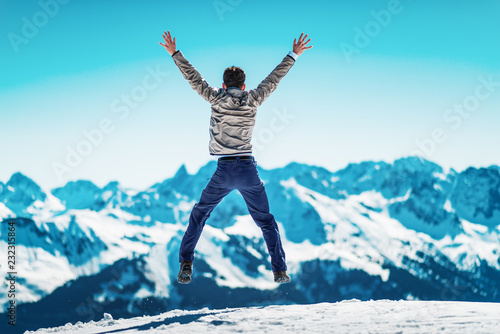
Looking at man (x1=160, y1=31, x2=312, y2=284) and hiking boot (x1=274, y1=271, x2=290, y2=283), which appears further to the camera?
hiking boot (x1=274, y1=271, x2=290, y2=283)

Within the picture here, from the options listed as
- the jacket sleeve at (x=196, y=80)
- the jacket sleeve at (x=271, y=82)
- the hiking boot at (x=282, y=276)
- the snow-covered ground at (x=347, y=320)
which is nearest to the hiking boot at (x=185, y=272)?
the snow-covered ground at (x=347, y=320)

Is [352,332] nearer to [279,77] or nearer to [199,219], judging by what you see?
[199,219]

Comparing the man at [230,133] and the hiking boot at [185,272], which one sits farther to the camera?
the hiking boot at [185,272]

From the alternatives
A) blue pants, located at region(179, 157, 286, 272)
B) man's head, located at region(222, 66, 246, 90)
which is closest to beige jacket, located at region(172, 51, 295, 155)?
man's head, located at region(222, 66, 246, 90)

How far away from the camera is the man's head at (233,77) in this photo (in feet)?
25.3

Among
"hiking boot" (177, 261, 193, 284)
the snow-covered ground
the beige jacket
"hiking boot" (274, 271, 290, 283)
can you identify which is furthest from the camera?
"hiking boot" (274, 271, 290, 283)

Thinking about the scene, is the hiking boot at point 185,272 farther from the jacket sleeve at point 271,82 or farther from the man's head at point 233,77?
the man's head at point 233,77

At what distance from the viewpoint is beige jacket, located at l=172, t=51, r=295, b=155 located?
24.6ft

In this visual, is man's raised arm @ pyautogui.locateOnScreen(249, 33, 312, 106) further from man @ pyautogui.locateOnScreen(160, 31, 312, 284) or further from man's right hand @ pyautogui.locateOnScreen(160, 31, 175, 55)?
man's right hand @ pyautogui.locateOnScreen(160, 31, 175, 55)

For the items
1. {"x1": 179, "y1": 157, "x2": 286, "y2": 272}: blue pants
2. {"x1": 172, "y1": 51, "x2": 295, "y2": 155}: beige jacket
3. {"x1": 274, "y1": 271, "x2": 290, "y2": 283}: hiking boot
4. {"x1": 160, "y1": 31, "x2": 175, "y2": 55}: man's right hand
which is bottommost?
{"x1": 274, "y1": 271, "x2": 290, "y2": 283}: hiking boot

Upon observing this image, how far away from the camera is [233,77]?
7707 millimetres

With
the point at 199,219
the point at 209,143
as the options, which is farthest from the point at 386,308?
the point at 209,143

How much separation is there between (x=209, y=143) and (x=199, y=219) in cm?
134

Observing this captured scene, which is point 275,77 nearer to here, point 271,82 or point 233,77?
point 271,82
